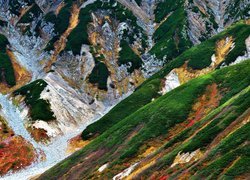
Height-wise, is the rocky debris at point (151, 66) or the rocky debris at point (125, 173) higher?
the rocky debris at point (151, 66)

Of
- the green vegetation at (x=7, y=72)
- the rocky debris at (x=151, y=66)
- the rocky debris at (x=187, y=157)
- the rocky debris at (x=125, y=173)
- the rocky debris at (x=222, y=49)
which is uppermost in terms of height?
the green vegetation at (x=7, y=72)

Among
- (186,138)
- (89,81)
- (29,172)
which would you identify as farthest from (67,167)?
(89,81)

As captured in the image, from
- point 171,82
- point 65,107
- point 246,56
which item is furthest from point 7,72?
point 246,56

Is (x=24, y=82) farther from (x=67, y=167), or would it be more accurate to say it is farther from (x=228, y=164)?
(x=228, y=164)

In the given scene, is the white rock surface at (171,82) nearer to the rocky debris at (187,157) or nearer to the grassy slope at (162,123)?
the grassy slope at (162,123)

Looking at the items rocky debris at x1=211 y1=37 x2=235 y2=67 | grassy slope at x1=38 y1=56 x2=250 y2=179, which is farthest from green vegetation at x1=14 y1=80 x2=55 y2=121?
rocky debris at x1=211 y1=37 x2=235 y2=67

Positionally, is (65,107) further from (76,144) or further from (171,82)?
(171,82)

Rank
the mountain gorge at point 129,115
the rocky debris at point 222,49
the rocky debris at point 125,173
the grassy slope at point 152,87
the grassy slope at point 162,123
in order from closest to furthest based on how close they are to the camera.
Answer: the mountain gorge at point 129,115 → the grassy slope at point 162,123 → the rocky debris at point 125,173 → the grassy slope at point 152,87 → the rocky debris at point 222,49

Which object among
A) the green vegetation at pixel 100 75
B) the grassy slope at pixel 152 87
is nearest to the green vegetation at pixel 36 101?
the grassy slope at pixel 152 87
